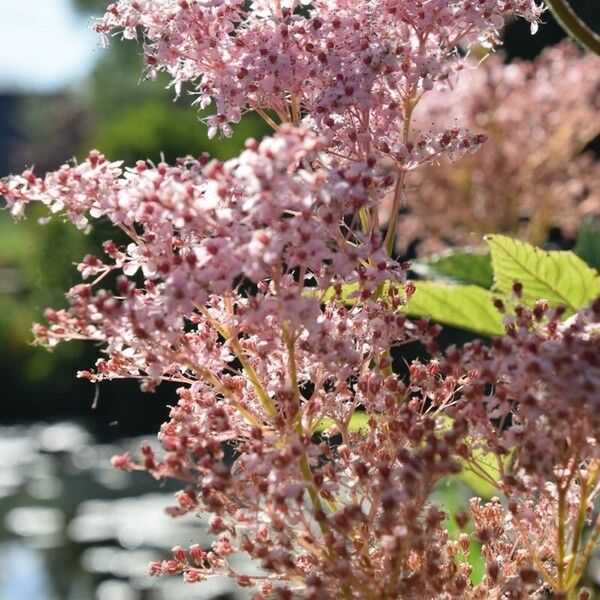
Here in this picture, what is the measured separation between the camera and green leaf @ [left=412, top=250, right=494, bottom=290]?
1.93m

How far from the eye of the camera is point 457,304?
5.57ft

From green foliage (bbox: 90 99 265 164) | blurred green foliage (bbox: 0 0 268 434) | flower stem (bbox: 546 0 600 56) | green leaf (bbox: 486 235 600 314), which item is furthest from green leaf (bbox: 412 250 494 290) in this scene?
green foliage (bbox: 90 99 265 164)

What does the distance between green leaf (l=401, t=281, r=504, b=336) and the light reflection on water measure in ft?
19.5

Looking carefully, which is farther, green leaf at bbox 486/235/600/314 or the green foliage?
the green foliage

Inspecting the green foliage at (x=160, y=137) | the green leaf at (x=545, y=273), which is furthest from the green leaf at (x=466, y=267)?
the green foliage at (x=160, y=137)

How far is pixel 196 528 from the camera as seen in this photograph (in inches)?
423

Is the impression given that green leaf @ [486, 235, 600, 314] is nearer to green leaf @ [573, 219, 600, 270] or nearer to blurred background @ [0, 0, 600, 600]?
green leaf @ [573, 219, 600, 270]

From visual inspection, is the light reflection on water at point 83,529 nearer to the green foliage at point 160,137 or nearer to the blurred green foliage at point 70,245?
the blurred green foliage at point 70,245

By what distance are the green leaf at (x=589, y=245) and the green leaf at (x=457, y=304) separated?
264 mm

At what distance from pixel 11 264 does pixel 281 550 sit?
15.4 meters

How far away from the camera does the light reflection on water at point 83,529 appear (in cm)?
923

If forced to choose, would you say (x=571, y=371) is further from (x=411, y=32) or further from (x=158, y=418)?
(x=158, y=418)

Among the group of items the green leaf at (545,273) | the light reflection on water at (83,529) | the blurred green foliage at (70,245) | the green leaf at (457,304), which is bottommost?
the green leaf at (545,273)

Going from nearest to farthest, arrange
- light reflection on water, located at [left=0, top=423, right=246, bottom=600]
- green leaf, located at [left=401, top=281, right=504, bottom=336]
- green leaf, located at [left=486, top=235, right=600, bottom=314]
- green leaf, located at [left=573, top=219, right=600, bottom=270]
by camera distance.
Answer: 1. green leaf, located at [left=486, top=235, right=600, bottom=314]
2. green leaf, located at [left=401, top=281, right=504, bottom=336]
3. green leaf, located at [left=573, top=219, right=600, bottom=270]
4. light reflection on water, located at [left=0, top=423, right=246, bottom=600]
